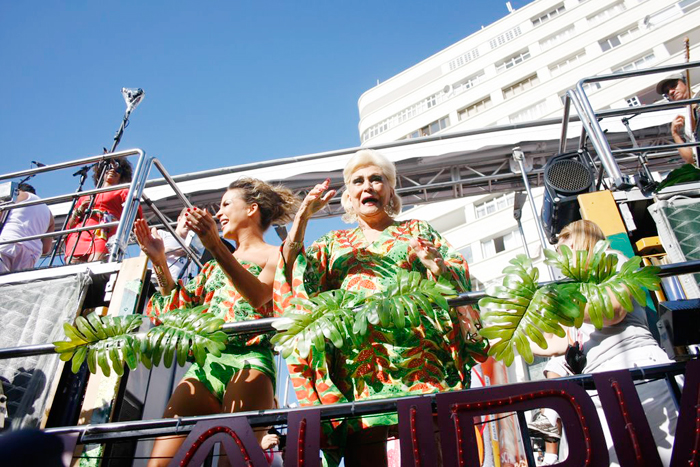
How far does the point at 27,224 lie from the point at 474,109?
28.9 metres

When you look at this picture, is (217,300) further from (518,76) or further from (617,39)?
(617,39)

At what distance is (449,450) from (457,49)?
116 feet

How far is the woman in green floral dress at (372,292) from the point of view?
1.89 m

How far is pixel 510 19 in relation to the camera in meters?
32.0

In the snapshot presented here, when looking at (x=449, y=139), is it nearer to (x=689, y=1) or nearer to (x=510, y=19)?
(x=689, y=1)

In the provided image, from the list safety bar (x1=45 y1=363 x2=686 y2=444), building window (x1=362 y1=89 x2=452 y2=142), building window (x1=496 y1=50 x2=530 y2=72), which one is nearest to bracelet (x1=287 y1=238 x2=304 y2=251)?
safety bar (x1=45 y1=363 x2=686 y2=444)

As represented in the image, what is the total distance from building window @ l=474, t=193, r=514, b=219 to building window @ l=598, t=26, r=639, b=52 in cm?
921

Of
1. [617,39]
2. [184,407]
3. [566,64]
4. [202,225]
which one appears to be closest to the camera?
[184,407]

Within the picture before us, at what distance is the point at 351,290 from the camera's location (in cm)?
224

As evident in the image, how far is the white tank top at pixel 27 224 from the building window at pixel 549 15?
3172 centimetres

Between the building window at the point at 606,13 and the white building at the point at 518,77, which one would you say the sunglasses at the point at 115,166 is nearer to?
the white building at the point at 518,77

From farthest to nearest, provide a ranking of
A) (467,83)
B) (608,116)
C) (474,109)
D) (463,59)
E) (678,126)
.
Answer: (463,59) < (467,83) < (474,109) < (678,126) < (608,116)

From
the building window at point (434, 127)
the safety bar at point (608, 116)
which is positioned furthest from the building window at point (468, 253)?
the safety bar at point (608, 116)

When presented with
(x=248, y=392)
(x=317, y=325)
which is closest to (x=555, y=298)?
(x=317, y=325)
